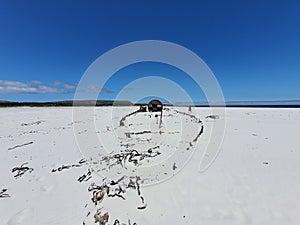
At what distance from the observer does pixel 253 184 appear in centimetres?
552

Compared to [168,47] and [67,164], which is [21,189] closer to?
[67,164]

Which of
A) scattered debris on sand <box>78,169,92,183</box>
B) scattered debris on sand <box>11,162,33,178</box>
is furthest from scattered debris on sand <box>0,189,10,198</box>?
scattered debris on sand <box>78,169,92,183</box>

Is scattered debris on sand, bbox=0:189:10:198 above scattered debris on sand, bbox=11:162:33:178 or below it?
below

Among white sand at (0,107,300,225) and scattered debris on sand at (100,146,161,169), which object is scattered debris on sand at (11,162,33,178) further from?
scattered debris on sand at (100,146,161,169)

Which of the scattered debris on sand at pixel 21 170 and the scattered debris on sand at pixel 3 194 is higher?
the scattered debris on sand at pixel 21 170

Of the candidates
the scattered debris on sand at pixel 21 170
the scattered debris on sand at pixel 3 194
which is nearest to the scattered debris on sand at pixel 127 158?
the scattered debris on sand at pixel 21 170

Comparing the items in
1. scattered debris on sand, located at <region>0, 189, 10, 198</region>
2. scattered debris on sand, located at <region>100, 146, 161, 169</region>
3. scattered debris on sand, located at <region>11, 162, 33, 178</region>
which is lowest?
scattered debris on sand, located at <region>0, 189, 10, 198</region>

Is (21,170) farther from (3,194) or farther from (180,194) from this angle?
(180,194)

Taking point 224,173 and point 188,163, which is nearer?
point 224,173

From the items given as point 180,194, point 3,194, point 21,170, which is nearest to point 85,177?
point 3,194

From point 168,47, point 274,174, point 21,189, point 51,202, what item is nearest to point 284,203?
point 274,174

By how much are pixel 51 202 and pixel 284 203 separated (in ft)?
18.8

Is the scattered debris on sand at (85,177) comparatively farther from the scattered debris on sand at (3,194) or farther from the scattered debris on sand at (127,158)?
the scattered debris on sand at (3,194)

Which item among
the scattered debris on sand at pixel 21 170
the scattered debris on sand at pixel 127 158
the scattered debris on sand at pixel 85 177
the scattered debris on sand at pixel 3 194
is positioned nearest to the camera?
the scattered debris on sand at pixel 3 194
